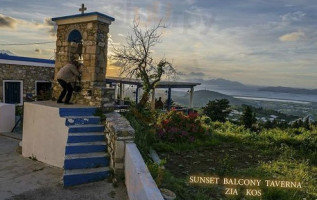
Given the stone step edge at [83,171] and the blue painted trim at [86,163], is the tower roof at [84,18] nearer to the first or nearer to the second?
the blue painted trim at [86,163]

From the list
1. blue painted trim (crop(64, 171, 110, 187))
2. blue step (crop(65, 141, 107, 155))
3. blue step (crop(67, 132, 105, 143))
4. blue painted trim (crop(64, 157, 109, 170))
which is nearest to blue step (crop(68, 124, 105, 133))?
Answer: blue step (crop(67, 132, 105, 143))

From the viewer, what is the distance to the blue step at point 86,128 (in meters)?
6.78

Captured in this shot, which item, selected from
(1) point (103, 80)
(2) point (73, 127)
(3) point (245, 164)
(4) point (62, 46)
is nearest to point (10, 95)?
(4) point (62, 46)

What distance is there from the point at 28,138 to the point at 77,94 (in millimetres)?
1997

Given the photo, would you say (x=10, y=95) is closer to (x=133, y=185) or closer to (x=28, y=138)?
(x=28, y=138)

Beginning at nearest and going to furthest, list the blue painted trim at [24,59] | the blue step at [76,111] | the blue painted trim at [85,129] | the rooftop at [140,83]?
the blue painted trim at [85,129]
the blue step at [76,111]
the blue painted trim at [24,59]
the rooftop at [140,83]

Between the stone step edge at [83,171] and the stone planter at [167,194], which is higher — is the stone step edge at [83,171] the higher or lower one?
the lower one

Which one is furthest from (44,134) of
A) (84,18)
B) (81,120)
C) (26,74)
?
(26,74)

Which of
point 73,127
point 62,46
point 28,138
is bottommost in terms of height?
point 28,138

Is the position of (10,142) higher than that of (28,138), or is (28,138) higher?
(28,138)

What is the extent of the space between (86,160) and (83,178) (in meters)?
0.46

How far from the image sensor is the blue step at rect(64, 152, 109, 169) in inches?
234

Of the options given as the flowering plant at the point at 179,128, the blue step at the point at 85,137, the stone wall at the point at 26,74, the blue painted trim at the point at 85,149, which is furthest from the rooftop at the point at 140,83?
the blue painted trim at the point at 85,149

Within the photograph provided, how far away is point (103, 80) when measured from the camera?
8.59 meters
